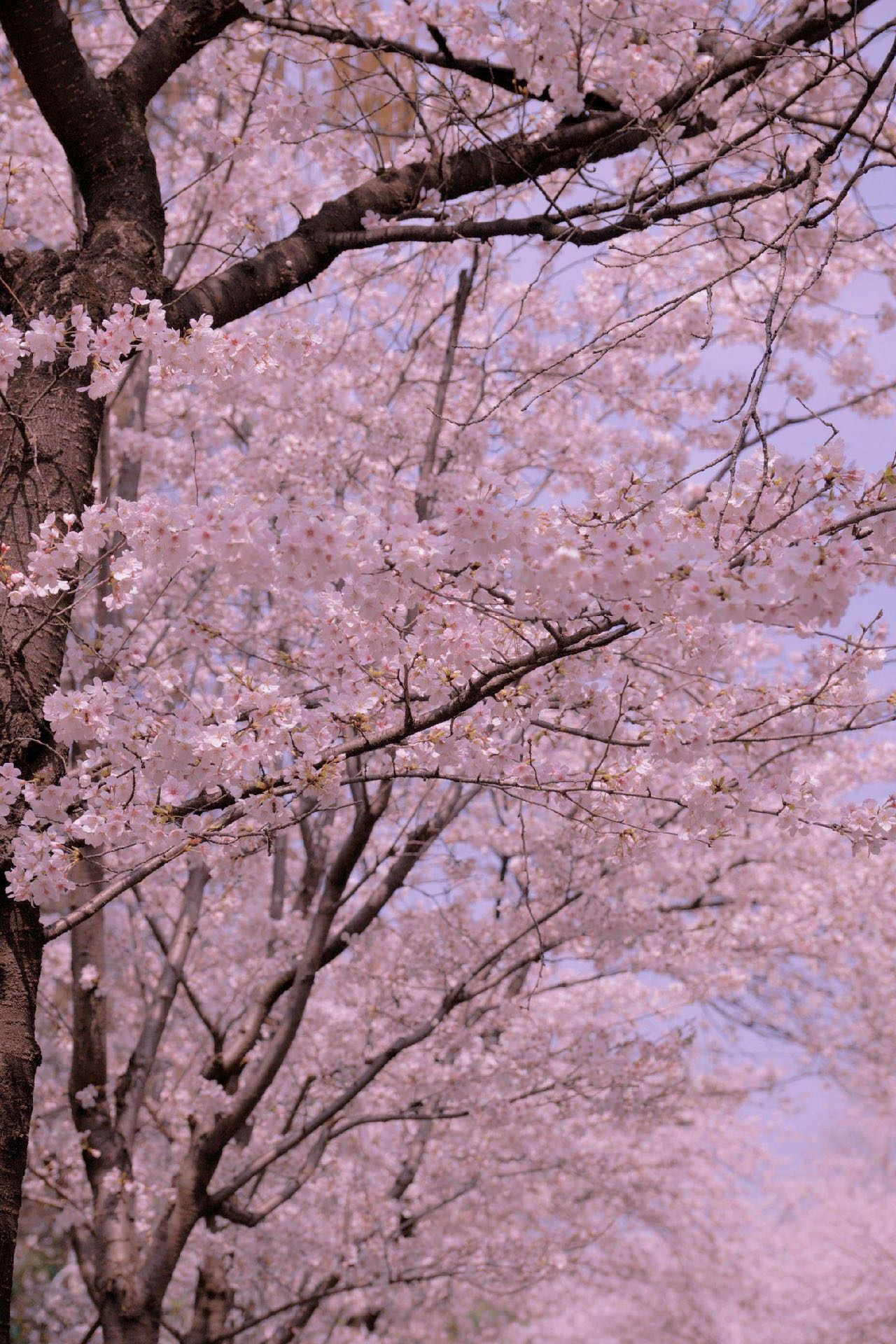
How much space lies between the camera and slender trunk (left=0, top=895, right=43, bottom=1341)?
218 cm

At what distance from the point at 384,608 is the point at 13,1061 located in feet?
4.32

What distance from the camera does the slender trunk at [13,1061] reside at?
7.15ft

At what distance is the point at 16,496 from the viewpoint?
260 centimetres

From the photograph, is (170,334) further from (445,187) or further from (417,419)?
(417,419)

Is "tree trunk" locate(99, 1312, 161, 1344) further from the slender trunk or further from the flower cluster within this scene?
the flower cluster

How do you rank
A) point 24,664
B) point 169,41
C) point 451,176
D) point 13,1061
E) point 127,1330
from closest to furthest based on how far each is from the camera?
point 13,1061 < point 24,664 < point 169,41 < point 451,176 < point 127,1330

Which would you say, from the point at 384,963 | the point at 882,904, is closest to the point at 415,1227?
the point at 384,963

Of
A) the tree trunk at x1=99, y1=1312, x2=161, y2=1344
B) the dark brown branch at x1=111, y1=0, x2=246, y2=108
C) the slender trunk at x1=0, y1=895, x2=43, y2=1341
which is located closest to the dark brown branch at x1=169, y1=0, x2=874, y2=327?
the dark brown branch at x1=111, y1=0, x2=246, y2=108

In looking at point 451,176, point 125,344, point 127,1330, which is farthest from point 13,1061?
point 451,176

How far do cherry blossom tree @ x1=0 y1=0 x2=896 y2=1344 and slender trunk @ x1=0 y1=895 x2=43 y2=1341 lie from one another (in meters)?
0.01

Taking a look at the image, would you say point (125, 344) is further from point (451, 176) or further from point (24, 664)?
point (451, 176)

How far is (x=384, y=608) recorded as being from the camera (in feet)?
7.59

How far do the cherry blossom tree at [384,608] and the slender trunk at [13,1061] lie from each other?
10 mm

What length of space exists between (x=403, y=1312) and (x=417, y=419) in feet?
21.5
